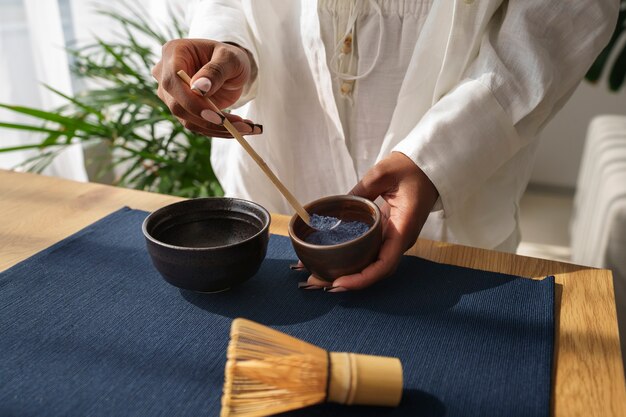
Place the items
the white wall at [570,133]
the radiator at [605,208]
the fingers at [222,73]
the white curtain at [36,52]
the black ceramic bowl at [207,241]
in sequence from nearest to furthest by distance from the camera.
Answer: the black ceramic bowl at [207,241]
the fingers at [222,73]
the radiator at [605,208]
the white curtain at [36,52]
the white wall at [570,133]

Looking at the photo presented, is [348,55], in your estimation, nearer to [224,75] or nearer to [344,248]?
[224,75]

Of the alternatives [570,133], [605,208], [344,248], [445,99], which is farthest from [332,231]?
[570,133]

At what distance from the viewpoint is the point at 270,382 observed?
1.70 ft

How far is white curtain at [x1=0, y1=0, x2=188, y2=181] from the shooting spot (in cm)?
227

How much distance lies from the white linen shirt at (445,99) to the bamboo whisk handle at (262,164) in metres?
0.18

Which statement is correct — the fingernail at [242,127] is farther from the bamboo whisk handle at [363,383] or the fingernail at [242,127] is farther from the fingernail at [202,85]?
the bamboo whisk handle at [363,383]

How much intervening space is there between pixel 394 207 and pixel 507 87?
25cm

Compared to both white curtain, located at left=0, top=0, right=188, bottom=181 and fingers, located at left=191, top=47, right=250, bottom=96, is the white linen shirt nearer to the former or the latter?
fingers, located at left=191, top=47, right=250, bottom=96

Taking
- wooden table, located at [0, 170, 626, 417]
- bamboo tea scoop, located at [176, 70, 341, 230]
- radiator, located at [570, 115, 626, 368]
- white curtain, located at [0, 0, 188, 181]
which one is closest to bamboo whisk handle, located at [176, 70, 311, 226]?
bamboo tea scoop, located at [176, 70, 341, 230]

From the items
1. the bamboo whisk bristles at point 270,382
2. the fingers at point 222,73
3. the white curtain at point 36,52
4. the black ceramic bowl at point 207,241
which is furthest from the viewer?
the white curtain at point 36,52

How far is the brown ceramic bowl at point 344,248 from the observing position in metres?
0.67

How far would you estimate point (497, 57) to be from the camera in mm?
839

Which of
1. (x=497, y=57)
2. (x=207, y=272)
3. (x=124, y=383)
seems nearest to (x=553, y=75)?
(x=497, y=57)

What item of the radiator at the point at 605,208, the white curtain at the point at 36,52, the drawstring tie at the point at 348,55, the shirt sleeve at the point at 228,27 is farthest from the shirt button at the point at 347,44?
the white curtain at the point at 36,52
